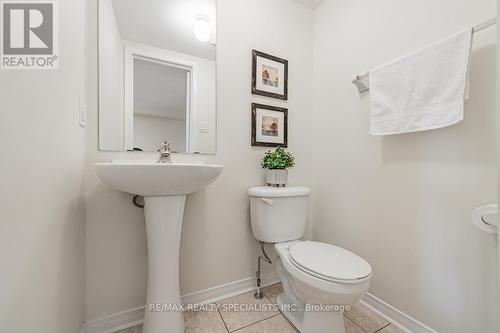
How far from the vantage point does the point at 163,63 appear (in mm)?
1217

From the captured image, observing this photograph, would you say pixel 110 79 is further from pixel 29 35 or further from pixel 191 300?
pixel 191 300

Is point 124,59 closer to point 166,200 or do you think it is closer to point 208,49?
point 208,49

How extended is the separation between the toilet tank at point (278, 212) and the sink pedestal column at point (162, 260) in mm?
474

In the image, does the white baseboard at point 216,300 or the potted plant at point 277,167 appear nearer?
the white baseboard at point 216,300

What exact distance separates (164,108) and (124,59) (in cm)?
32

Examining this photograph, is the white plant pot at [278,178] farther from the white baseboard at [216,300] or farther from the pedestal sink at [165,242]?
the white baseboard at [216,300]

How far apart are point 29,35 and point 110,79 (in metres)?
0.40

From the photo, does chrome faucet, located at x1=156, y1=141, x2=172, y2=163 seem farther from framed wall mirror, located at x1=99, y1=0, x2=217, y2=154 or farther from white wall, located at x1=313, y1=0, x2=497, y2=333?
white wall, located at x1=313, y1=0, x2=497, y2=333

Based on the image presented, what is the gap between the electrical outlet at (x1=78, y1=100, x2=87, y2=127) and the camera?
36.0 inches

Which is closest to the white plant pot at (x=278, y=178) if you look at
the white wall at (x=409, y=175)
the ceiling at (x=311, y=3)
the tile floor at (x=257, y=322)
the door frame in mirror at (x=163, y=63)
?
the white wall at (x=409, y=175)

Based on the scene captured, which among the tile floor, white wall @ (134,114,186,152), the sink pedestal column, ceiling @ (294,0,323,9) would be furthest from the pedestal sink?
ceiling @ (294,0,323,9)

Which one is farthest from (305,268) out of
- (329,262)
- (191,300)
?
(191,300)

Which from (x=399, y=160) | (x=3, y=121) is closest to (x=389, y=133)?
(x=399, y=160)

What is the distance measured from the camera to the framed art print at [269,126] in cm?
143
